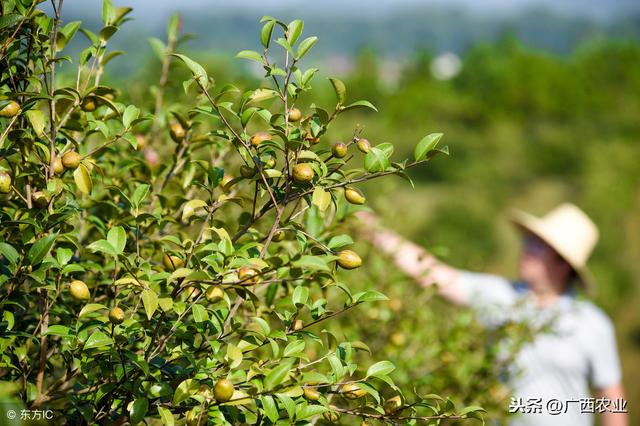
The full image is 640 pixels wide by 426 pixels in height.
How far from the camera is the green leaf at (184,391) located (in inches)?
36.2

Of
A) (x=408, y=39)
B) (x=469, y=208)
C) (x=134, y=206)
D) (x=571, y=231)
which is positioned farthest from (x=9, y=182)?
(x=408, y=39)

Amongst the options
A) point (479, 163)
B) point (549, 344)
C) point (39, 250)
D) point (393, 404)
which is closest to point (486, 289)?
point (549, 344)

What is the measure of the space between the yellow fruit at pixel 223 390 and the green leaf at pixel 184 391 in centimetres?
5

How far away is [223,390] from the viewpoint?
2.93 ft

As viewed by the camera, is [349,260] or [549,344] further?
[549,344]

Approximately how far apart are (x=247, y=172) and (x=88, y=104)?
0.33 m

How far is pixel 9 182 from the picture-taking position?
38.4 inches

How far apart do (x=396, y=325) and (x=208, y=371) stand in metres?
1.34

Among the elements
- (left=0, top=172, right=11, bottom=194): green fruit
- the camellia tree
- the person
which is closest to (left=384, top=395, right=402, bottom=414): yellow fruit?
the camellia tree

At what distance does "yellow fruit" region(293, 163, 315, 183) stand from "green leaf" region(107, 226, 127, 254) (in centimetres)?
28

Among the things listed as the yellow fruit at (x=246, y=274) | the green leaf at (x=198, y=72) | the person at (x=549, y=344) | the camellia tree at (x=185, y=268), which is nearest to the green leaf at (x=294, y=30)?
the camellia tree at (x=185, y=268)

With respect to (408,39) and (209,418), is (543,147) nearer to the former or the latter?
(209,418)

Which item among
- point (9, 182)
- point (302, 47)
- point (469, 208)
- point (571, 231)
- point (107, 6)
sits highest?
point (107, 6)

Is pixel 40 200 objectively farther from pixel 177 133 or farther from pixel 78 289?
pixel 177 133
